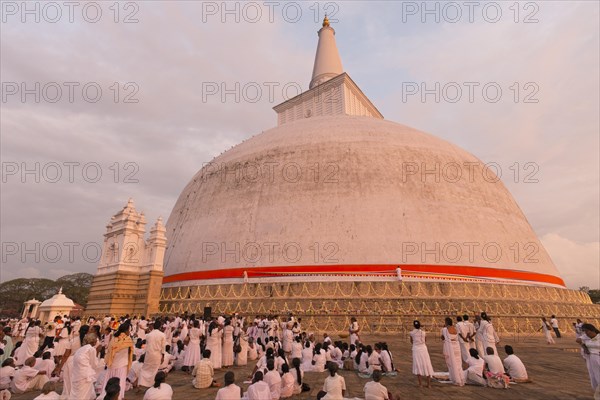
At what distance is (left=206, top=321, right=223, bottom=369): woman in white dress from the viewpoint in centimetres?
1086

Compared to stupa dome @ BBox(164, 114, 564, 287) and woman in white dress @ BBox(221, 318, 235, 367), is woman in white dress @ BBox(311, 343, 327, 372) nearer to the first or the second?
woman in white dress @ BBox(221, 318, 235, 367)

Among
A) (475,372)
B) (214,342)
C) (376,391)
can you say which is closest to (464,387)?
(475,372)

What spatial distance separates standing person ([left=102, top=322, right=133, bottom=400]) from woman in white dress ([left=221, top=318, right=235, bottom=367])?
4.51 metres

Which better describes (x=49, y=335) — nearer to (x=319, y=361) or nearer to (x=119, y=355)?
(x=119, y=355)

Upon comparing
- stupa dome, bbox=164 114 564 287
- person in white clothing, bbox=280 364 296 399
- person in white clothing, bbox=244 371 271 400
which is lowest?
person in white clothing, bbox=280 364 296 399

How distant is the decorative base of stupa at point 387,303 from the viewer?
18.5 meters

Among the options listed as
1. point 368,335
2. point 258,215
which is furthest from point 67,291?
point 368,335

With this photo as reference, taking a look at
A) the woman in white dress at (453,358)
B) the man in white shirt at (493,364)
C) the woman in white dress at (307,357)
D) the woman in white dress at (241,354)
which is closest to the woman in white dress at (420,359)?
the woman in white dress at (453,358)

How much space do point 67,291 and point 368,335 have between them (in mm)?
60779

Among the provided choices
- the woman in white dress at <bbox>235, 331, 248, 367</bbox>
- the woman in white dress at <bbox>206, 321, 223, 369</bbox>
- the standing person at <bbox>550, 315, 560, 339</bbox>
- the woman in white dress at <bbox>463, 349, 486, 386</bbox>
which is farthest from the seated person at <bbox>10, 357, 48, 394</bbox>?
the standing person at <bbox>550, 315, 560, 339</bbox>

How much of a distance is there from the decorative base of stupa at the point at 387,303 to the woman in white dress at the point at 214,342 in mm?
8555

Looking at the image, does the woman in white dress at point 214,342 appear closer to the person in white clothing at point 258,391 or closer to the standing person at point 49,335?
the standing person at point 49,335

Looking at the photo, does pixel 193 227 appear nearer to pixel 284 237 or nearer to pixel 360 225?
pixel 284 237

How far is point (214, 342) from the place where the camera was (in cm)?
1096
